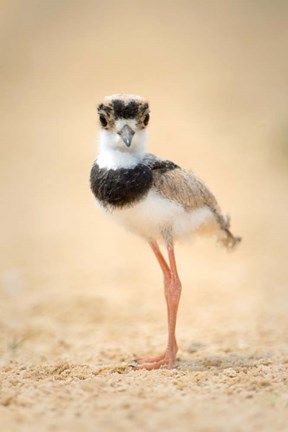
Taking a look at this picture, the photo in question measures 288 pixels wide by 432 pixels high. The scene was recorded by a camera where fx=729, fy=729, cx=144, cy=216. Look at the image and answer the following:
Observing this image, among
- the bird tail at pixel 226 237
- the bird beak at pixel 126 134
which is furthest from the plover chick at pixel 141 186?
the bird tail at pixel 226 237

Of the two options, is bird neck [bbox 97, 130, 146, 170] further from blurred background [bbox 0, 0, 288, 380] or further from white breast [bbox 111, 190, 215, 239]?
blurred background [bbox 0, 0, 288, 380]

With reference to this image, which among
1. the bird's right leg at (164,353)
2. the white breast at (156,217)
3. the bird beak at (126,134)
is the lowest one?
the bird's right leg at (164,353)

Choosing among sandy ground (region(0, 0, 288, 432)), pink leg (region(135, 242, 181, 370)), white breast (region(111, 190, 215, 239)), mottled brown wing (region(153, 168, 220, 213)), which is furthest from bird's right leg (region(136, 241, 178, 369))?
mottled brown wing (region(153, 168, 220, 213))

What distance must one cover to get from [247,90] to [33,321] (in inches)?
339

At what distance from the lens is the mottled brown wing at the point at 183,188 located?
13.6ft

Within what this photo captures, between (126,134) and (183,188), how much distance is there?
52cm

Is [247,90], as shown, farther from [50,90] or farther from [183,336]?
[183,336]

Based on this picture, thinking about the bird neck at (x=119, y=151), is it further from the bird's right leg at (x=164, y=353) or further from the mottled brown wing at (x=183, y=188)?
the bird's right leg at (x=164, y=353)

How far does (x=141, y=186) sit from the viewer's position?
4.05 m

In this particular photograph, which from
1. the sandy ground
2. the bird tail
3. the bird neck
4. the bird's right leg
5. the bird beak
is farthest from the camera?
the bird tail

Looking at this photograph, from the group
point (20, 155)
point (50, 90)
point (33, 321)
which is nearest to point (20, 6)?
point (50, 90)

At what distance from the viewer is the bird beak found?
12.9ft

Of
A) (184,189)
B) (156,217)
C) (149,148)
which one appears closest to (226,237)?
(184,189)

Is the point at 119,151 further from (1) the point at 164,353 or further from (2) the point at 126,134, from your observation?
(1) the point at 164,353
